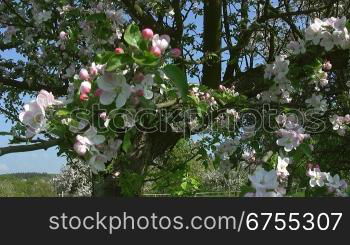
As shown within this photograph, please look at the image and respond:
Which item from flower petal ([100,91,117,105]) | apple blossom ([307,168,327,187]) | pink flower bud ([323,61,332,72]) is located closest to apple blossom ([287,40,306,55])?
pink flower bud ([323,61,332,72])

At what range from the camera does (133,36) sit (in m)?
1.87

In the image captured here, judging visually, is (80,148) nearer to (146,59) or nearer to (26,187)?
(146,59)

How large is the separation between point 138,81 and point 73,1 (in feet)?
8.71

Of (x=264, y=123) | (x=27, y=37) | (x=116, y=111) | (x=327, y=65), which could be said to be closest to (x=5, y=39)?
(x=27, y=37)

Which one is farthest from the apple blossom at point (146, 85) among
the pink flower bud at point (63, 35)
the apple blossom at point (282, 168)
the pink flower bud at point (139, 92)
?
the pink flower bud at point (63, 35)

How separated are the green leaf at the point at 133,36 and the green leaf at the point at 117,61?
0.05 m

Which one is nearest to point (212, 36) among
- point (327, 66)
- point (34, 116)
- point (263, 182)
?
point (327, 66)

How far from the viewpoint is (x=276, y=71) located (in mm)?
3498

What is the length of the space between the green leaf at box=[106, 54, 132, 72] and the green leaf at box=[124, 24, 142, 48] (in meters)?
0.05

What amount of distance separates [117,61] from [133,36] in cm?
11

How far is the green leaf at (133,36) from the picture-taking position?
6.07 ft

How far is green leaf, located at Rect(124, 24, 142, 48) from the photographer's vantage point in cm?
185

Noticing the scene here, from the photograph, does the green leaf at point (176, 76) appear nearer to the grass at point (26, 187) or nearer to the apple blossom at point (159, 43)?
the apple blossom at point (159, 43)

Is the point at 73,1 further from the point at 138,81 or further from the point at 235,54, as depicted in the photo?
the point at 138,81
